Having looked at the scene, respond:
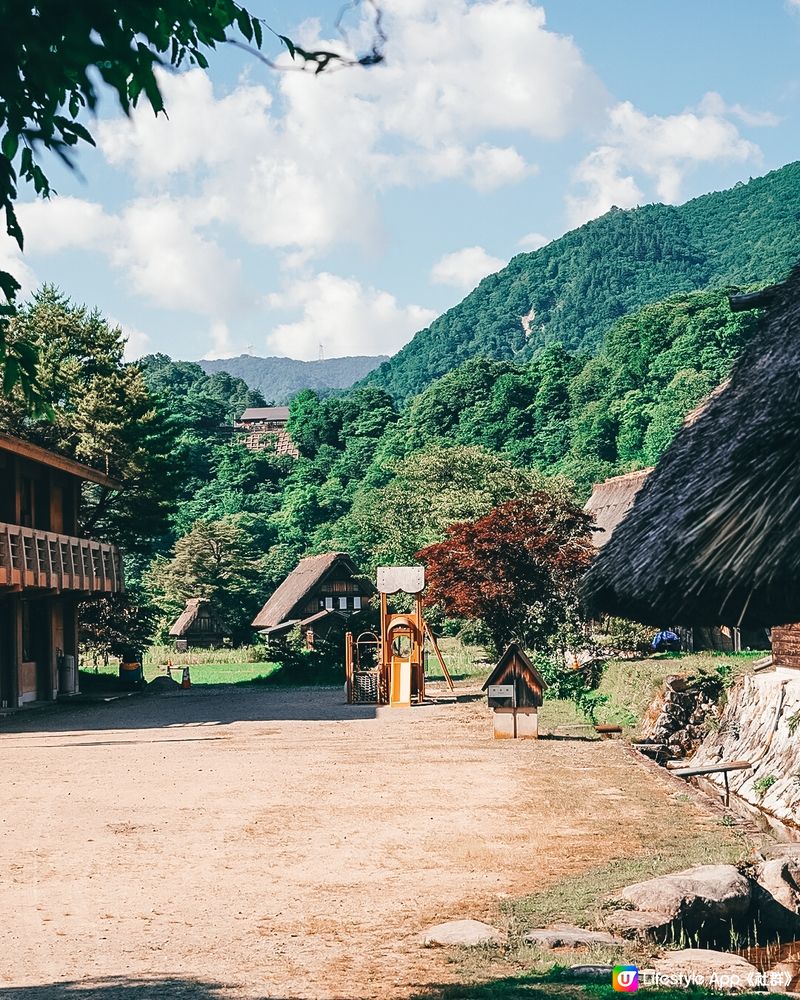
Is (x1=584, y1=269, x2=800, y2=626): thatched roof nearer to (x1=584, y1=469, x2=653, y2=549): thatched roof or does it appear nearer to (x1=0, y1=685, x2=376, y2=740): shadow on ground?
(x1=0, y1=685, x2=376, y2=740): shadow on ground

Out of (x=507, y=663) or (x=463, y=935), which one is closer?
(x=463, y=935)

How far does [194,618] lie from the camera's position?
6084cm

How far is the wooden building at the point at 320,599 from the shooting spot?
2184 inches

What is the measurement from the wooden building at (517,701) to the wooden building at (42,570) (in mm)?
12336

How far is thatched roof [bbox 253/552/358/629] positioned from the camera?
2194 inches

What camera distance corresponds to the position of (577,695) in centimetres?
2780

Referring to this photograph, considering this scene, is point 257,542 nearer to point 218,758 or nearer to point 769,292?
point 218,758

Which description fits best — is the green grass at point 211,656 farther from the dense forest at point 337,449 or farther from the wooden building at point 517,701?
the wooden building at point 517,701

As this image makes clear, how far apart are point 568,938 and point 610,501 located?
3405 centimetres

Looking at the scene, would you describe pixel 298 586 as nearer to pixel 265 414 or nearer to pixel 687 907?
pixel 687 907

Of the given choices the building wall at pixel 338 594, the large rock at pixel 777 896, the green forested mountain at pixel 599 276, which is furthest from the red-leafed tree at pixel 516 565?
the green forested mountain at pixel 599 276

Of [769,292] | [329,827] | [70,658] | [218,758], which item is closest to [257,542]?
[70,658]

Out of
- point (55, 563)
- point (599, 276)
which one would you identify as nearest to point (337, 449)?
point (55, 563)

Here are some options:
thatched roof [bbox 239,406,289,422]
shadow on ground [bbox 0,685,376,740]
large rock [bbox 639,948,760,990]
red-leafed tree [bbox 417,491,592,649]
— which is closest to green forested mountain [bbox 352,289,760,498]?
shadow on ground [bbox 0,685,376,740]
